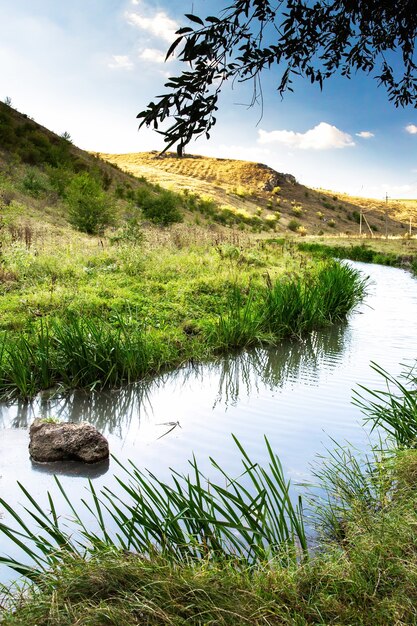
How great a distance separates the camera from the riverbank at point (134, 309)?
6.04 metres

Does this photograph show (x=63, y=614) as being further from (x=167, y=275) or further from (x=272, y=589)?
(x=167, y=275)

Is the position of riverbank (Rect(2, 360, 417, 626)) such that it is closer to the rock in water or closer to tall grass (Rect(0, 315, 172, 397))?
the rock in water

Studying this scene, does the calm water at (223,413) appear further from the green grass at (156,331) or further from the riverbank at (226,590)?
the riverbank at (226,590)

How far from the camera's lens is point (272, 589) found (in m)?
2.10

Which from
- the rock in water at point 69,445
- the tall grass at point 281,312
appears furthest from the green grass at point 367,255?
the rock in water at point 69,445

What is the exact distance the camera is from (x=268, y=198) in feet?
210

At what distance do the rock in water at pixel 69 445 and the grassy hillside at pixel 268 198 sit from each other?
1448 inches

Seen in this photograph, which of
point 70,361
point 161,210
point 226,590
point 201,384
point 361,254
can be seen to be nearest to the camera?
point 226,590

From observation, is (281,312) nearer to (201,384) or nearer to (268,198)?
(201,384)

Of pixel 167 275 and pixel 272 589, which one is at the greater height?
pixel 167 275

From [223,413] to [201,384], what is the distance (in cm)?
101

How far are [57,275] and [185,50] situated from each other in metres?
8.30

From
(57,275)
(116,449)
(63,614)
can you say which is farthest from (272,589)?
(57,275)

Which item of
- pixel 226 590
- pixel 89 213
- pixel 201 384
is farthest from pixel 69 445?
pixel 89 213
